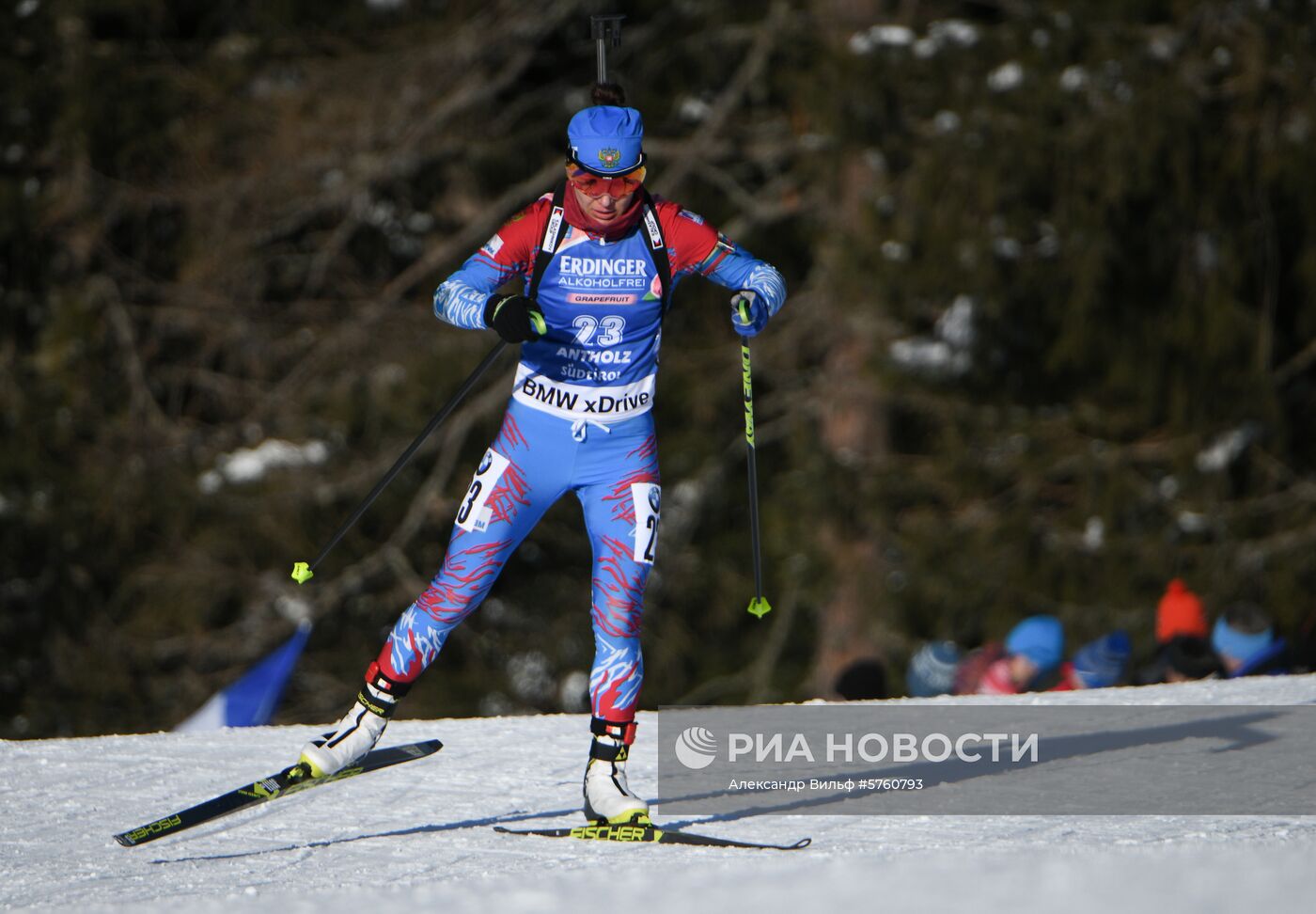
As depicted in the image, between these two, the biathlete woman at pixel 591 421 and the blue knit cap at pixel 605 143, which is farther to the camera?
the biathlete woman at pixel 591 421

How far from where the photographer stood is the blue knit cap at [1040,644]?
864 centimetres

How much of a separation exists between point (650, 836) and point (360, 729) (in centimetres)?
86

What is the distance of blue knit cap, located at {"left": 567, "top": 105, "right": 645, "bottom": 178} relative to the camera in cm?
471

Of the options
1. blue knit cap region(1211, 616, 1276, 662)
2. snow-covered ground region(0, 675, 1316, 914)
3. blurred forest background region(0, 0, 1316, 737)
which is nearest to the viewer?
snow-covered ground region(0, 675, 1316, 914)

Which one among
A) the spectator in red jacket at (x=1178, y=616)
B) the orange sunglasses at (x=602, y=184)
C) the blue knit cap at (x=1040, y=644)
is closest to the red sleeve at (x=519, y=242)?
the orange sunglasses at (x=602, y=184)

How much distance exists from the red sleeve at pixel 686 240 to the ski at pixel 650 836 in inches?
57.4

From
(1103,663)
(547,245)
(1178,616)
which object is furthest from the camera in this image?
(1178,616)

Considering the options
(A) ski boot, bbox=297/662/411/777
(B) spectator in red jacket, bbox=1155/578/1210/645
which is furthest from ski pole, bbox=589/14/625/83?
(B) spectator in red jacket, bbox=1155/578/1210/645

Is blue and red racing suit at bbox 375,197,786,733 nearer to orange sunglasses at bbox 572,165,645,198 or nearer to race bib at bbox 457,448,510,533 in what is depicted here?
race bib at bbox 457,448,510,533

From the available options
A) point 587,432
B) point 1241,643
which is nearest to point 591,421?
point 587,432

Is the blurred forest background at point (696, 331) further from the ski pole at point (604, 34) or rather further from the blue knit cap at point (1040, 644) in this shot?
the ski pole at point (604, 34)

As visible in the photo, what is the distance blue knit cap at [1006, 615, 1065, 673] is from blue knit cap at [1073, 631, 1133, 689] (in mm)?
293

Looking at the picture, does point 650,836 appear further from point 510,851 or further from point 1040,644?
point 1040,644

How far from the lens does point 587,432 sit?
4.89 metres
